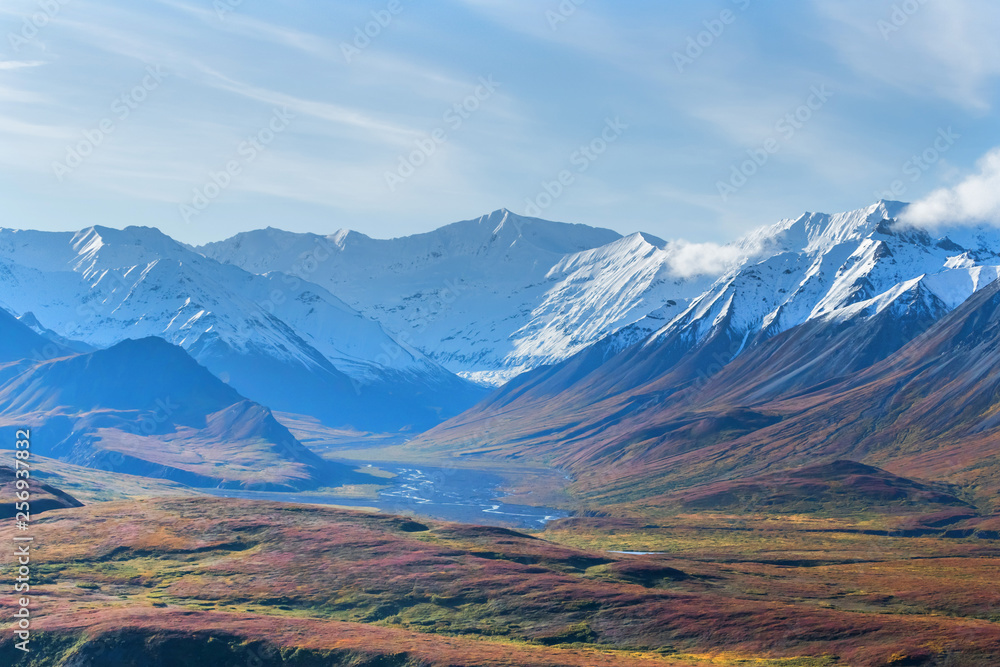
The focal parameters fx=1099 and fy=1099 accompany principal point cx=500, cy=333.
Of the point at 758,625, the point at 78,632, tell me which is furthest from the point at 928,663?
the point at 78,632

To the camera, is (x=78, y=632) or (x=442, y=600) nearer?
(x=78, y=632)

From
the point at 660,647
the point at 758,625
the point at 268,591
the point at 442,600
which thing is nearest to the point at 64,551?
the point at 268,591

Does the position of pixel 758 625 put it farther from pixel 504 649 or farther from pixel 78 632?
pixel 78 632

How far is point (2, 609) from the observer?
149m

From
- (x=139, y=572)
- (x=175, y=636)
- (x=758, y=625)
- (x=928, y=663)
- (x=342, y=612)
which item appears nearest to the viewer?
(x=928, y=663)

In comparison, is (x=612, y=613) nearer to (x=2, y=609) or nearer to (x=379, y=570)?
(x=379, y=570)

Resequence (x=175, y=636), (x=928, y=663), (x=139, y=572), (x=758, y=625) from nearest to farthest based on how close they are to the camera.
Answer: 1. (x=928, y=663)
2. (x=175, y=636)
3. (x=758, y=625)
4. (x=139, y=572)

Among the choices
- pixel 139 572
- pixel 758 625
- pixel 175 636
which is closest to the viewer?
pixel 175 636

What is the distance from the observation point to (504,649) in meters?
144

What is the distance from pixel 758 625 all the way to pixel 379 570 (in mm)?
65003

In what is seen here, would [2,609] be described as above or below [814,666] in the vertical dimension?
above

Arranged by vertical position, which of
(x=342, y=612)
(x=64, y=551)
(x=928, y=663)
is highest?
(x=64, y=551)

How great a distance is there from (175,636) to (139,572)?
4444cm

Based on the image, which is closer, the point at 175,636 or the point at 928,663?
the point at 928,663
